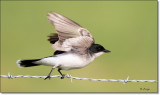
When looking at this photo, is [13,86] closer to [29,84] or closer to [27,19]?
[29,84]

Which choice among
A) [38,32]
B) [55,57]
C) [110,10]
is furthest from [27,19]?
[55,57]

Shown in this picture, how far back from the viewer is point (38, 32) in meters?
10.1

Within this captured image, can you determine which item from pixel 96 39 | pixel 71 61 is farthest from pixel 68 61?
pixel 96 39

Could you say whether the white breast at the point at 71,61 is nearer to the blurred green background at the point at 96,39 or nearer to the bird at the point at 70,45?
the bird at the point at 70,45

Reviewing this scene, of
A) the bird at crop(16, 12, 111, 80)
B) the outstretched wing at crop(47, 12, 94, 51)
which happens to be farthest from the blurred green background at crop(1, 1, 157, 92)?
the outstretched wing at crop(47, 12, 94, 51)

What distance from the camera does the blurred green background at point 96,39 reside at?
24.0ft

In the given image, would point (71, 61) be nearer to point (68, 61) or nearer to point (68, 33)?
point (68, 61)

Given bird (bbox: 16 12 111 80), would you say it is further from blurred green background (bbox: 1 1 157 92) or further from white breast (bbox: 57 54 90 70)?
blurred green background (bbox: 1 1 157 92)

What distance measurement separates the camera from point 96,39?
9359mm

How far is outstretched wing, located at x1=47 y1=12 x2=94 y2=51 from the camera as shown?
15.0 feet

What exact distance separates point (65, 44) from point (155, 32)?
601cm

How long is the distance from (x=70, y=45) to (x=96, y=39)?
4685mm

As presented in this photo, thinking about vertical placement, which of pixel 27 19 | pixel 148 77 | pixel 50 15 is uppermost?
pixel 50 15

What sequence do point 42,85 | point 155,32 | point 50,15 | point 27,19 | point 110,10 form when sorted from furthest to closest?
point 110,10, point 27,19, point 155,32, point 42,85, point 50,15
